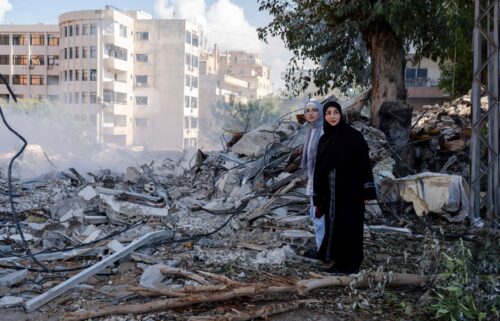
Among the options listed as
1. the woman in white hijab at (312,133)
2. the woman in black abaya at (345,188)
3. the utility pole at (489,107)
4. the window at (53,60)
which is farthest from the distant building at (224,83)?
the woman in black abaya at (345,188)

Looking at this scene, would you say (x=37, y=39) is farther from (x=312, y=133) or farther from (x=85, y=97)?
(x=312, y=133)

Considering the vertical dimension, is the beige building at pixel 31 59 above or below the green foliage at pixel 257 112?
above

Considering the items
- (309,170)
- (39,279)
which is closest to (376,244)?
(309,170)

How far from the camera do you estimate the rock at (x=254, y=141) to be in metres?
11.2

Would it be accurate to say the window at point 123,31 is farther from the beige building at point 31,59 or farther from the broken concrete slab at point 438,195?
the broken concrete slab at point 438,195

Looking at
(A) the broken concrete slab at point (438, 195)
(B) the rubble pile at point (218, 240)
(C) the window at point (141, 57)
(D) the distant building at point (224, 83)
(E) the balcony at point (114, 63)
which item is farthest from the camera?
(D) the distant building at point (224, 83)

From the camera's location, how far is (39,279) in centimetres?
489

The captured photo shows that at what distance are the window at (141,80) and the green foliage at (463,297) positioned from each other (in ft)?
160

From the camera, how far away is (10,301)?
4.29m

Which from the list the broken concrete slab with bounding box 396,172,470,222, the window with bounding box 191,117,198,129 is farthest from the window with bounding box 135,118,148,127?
the broken concrete slab with bounding box 396,172,470,222

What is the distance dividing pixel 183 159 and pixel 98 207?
7.04 m

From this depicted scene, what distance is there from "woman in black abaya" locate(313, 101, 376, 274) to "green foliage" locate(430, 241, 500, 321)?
3.03ft

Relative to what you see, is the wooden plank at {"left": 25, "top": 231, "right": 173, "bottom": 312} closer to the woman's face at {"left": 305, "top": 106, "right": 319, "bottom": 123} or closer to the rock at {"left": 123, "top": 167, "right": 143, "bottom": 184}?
the woman's face at {"left": 305, "top": 106, "right": 319, "bottom": 123}

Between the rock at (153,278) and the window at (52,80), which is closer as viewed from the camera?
the rock at (153,278)
